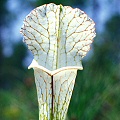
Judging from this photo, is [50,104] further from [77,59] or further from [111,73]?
[111,73]

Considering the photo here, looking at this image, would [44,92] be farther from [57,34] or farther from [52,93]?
[57,34]

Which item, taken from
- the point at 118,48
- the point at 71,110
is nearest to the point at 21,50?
the point at 118,48

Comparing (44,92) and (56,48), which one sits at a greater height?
(56,48)

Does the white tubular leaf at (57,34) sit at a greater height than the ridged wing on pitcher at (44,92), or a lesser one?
greater

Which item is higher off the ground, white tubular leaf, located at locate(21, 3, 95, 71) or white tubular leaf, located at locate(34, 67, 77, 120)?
white tubular leaf, located at locate(21, 3, 95, 71)

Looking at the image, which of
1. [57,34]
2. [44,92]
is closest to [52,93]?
[44,92]
